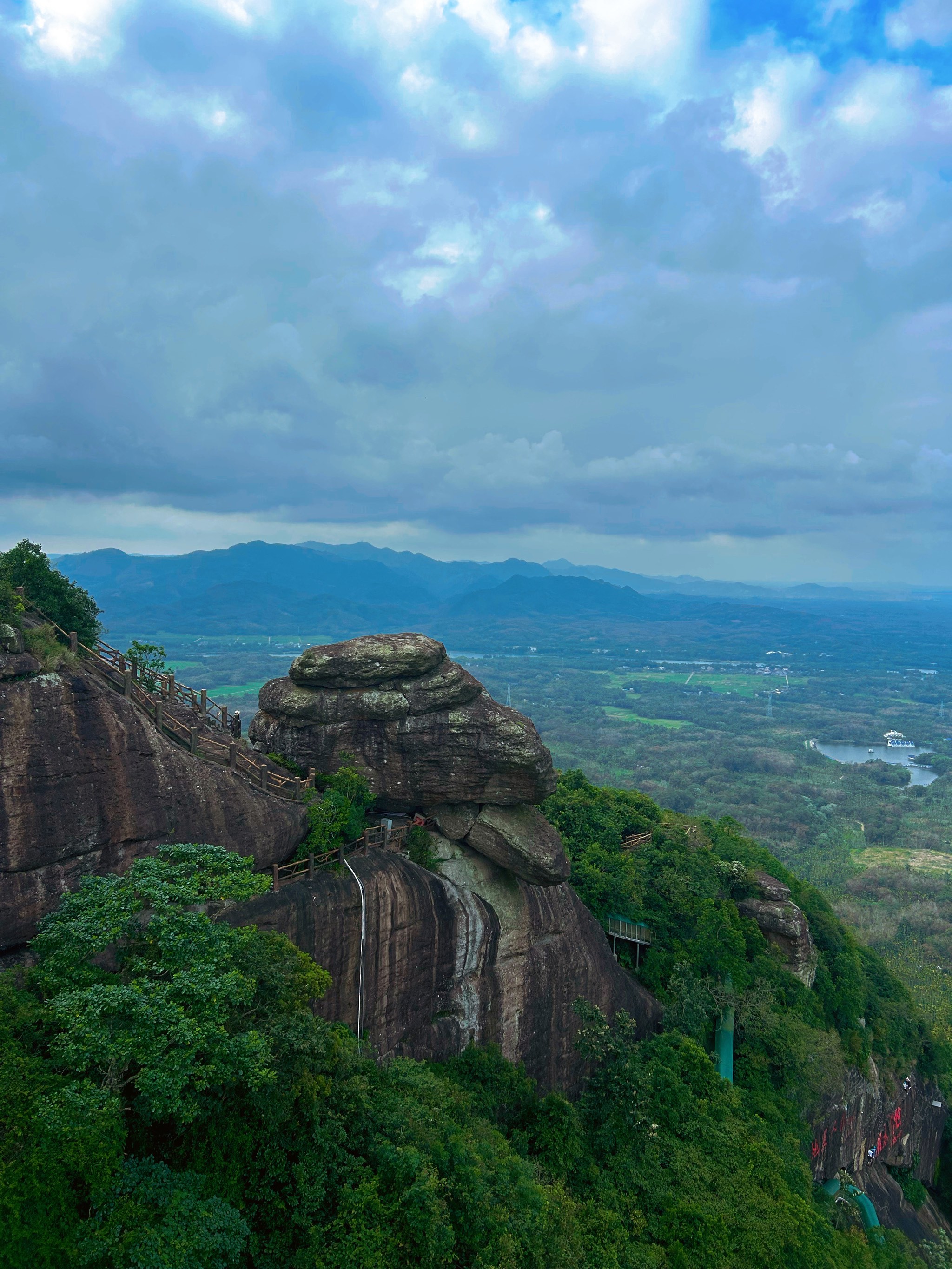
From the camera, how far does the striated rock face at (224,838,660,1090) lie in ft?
64.1

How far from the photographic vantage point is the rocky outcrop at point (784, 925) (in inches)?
1217

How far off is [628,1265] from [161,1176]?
13.4 m

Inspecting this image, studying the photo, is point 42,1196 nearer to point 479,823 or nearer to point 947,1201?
point 479,823

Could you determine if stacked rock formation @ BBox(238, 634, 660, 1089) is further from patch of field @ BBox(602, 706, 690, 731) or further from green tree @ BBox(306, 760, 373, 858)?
Result: patch of field @ BBox(602, 706, 690, 731)

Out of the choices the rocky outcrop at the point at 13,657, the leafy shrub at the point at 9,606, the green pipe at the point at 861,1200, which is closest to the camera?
the rocky outcrop at the point at 13,657

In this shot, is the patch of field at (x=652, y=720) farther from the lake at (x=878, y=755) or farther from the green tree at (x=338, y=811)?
the green tree at (x=338, y=811)

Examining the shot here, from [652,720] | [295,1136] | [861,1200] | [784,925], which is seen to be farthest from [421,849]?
[652,720]

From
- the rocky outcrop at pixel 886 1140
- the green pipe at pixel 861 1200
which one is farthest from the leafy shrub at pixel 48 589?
the green pipe at pixel 861 1200

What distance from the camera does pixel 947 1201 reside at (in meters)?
38.3

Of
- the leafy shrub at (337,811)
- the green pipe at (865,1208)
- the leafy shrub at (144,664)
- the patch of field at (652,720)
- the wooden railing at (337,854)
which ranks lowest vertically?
the patch of field at (652,720)

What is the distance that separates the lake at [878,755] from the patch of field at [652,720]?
35495mm

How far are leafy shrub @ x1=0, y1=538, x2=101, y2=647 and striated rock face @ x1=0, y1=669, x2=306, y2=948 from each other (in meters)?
4.87

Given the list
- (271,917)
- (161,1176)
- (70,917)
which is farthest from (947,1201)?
(70,917)

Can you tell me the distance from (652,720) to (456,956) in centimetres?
17430
